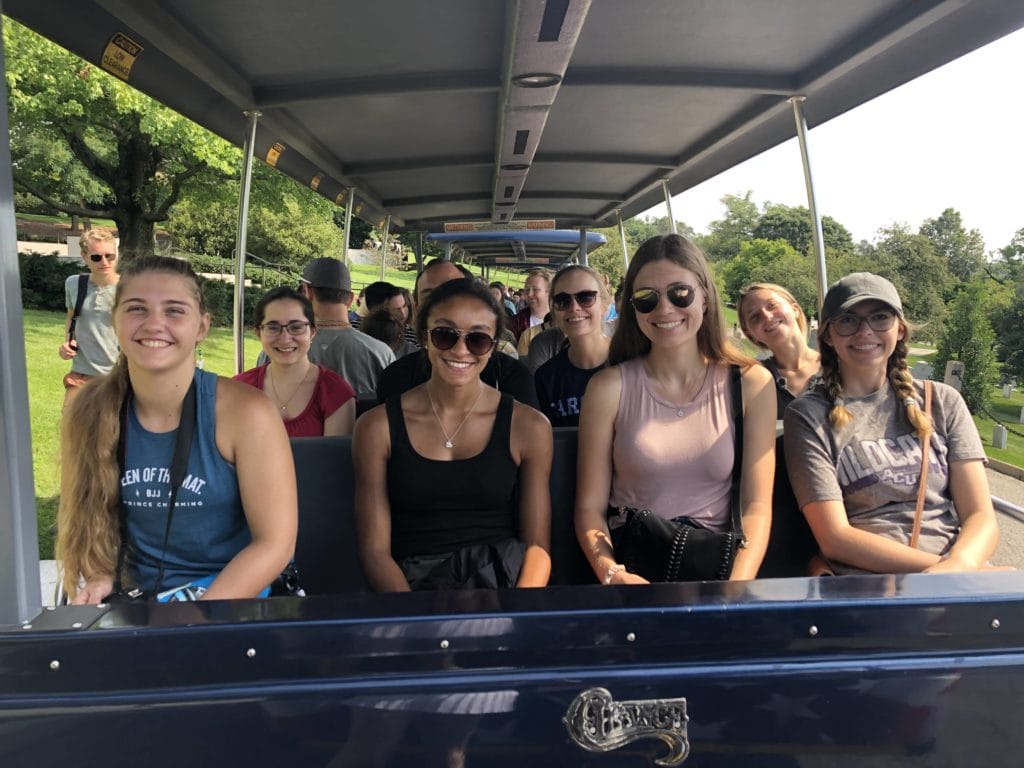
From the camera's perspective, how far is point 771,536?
2498mm

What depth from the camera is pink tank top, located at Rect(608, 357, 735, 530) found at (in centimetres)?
221

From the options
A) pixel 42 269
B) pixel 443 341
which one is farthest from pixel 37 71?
pixel 443 341

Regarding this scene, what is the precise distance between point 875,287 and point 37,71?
1237cm

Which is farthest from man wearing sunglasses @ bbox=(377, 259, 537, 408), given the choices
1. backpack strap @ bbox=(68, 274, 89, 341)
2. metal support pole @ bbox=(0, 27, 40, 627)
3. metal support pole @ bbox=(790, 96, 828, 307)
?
backpack strap @ bbox=(68, 274, 89, 341)

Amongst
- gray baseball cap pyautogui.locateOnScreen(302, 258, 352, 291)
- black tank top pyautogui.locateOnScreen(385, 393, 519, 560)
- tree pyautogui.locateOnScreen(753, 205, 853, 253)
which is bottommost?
black tank top pyautogui.locateOnScreen(385, 393, 519, 560)

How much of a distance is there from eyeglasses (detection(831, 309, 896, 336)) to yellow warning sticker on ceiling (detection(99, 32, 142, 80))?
2.51 m

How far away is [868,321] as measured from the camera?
92.6 inches

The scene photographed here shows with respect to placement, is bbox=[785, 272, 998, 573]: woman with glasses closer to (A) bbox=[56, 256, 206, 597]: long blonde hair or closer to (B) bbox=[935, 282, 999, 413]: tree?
(A) bbox=[56, 256, 206, 597]: long blonde hair

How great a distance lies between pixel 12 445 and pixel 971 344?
20.5 metres

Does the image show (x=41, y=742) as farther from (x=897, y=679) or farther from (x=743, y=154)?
(x=743, y=154)

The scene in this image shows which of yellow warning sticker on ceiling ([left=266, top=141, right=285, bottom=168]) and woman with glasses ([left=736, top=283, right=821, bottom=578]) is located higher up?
yellow warning sticker on ceiling ([left=266, top=141, right=285, bottom=168])

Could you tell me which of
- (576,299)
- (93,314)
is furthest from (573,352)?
(93,314)

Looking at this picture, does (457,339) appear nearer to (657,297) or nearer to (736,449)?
(657,297)

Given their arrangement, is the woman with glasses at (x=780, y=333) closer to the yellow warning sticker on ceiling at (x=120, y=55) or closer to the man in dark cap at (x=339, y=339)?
the man in dark cap at (x=339, y=339)
